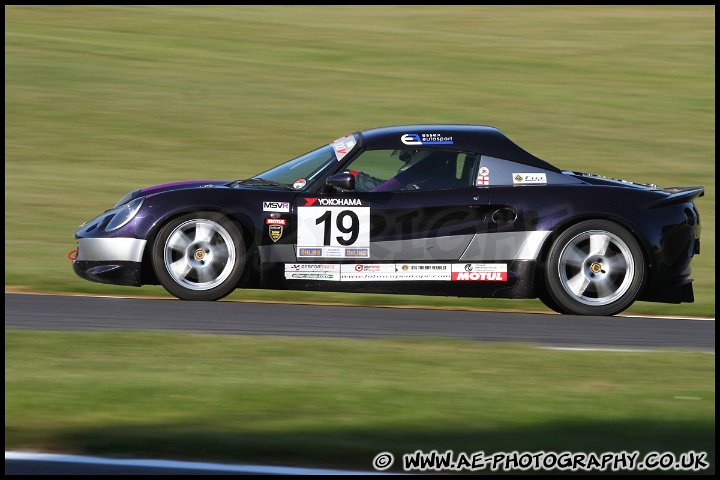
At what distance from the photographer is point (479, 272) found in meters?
8.45

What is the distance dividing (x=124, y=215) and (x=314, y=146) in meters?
8.12

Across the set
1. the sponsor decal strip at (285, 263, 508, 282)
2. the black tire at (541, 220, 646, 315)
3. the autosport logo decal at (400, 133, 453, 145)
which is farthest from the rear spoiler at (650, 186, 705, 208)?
the autosport logo decal at (400, 133, 453, 145)

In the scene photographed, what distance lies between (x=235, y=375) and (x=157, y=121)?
40.0ft

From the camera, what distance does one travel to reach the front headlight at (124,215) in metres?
8.51

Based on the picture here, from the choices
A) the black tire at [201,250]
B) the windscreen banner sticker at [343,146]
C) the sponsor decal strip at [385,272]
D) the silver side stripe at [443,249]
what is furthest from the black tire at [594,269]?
the black tire at [201,250]

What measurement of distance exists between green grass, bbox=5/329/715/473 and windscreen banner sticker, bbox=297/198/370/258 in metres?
1.33

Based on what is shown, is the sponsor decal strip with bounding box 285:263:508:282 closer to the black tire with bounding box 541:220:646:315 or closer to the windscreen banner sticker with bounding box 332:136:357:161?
the black tire with bounding box 541:220:646:315

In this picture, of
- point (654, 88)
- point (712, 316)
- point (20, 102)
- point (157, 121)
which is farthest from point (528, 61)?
point (712, 316)

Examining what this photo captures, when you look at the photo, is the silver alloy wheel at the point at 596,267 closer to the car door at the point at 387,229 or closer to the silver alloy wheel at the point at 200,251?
the car door at the point at 387,229

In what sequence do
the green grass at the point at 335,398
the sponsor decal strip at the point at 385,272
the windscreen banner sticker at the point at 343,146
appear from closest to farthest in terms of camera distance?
the green grass at the point at 335,398 → the sponsor decal strip at the point at 385,272 → the windscreen banner sticker at the point at 343,146

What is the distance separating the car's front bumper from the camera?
8.45 m

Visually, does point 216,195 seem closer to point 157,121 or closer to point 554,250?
point 554,250

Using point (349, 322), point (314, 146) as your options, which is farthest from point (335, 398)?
point (314, 146)

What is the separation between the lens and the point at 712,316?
929 cm
